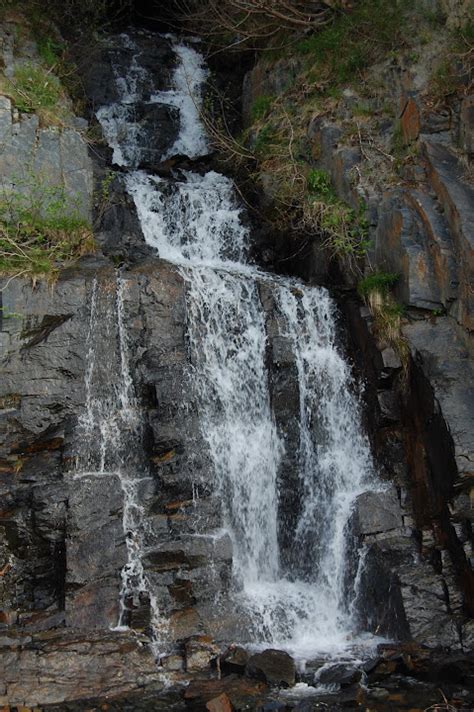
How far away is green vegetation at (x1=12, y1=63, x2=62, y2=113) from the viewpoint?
34.5ft

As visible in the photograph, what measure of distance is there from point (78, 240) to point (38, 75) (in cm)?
319

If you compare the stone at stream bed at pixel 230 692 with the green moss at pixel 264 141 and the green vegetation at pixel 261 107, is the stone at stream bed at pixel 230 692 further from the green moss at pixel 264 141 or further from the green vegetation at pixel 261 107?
the green vegetation at pixel 261 107

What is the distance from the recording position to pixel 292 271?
11.1m

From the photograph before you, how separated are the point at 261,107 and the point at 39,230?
15.9 feet

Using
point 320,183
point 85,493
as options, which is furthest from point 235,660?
point 320,183

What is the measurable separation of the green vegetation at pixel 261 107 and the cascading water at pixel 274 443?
126 inches

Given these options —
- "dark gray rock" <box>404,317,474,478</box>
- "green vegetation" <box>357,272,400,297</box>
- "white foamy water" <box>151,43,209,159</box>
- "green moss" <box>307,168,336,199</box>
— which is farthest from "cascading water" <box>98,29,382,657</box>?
"white foamy water" <box>151,43,209,159</box>

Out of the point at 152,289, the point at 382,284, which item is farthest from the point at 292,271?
the point at 152,289

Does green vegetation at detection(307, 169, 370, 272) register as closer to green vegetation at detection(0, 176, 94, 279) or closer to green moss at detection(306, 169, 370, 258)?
green moss at detection(306, 169, 370, 258)

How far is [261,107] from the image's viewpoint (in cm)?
1245

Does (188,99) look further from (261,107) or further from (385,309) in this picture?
(385,309)

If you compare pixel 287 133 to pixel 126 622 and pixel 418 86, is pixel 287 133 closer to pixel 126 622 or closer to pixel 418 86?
pixel 418 86

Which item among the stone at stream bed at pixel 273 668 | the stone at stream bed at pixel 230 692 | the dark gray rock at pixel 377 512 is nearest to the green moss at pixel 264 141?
the dark gray rock at pixel 377 512

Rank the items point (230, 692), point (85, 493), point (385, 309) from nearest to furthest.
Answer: point (230, 692), point (85, 493), point (385, 309)
